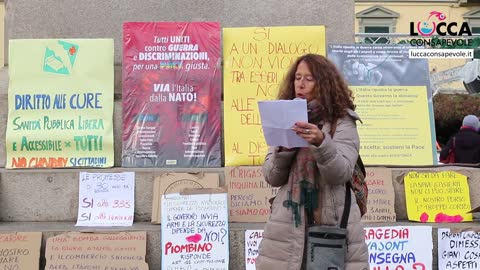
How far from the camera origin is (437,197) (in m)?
5.56

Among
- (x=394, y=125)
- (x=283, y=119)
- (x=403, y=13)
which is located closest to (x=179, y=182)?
(x=394, y=125)

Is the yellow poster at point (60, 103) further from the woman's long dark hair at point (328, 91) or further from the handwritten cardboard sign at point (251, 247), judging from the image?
the woman's long dark hair at point (328, 91)

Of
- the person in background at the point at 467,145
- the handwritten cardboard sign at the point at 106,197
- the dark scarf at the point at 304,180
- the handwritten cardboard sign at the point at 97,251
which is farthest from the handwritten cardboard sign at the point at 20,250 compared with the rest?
the person in background at the point at 467,145

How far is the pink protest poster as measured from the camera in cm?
589

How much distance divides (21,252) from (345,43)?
10.6 feet

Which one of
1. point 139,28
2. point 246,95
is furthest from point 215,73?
point 139,28

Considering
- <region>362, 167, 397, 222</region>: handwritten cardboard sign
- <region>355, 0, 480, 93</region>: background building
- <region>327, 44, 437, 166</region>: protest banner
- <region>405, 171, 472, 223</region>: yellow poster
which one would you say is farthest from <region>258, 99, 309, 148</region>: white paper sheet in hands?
<region>355, 0, 480, 93</region>: background building

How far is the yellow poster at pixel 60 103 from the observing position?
230 inches

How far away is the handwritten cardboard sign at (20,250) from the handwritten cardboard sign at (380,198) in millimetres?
2424

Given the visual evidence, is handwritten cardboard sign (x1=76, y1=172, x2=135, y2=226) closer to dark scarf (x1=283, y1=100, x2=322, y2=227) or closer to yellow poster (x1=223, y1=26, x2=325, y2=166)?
yellow poster (x1=223, y1=26, x2=325, y2=166)

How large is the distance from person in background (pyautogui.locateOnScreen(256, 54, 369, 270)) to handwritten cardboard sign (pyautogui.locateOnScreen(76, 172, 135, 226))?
2.51 meters

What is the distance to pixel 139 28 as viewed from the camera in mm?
6039

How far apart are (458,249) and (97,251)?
8.60 feet

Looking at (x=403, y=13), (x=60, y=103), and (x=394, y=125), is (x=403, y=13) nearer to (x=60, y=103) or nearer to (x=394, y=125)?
(x=394, y=125)
